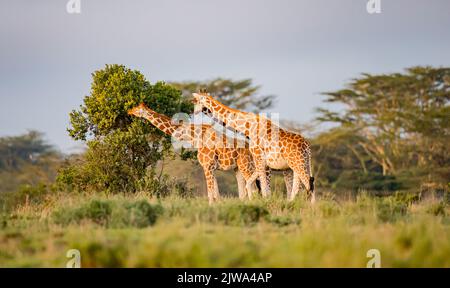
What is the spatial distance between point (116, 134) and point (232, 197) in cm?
266

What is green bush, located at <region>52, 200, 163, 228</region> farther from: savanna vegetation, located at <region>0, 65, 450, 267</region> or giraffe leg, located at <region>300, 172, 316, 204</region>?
giraffe leg, located at <region>300, 172, 316, 204</region>

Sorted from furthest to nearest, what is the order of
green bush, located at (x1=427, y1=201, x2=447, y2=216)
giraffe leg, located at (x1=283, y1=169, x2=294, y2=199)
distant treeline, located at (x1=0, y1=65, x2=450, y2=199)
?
distant treeline, located at (x1=0, y1=65, x2=450, y2=199)
giraffe leg, located at (x1=283, y1=169, x2=294, y2=199)
green bush, located at (x1=427, y1=201, x2=447, y2=216)

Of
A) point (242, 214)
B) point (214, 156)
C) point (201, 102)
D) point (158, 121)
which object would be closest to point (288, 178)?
point (214, 156)

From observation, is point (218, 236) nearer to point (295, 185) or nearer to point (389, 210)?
point (389, 210)

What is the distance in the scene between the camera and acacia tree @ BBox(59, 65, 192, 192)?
1692cm

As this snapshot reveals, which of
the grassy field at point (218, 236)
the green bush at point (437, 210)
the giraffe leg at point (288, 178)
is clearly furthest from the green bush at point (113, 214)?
the green bush at point (437, 210)

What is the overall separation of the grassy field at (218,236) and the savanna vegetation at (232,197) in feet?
0.06

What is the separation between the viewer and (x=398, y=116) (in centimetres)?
3269

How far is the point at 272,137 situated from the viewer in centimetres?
1545

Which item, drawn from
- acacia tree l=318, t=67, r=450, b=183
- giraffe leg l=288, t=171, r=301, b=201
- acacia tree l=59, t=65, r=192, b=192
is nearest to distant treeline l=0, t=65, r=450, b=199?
acacia tree l=318, t=67, r=450, b=183

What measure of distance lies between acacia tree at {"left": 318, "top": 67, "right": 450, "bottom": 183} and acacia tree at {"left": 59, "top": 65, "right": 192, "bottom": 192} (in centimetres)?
1654

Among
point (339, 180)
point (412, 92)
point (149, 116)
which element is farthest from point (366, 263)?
point (412, 92)

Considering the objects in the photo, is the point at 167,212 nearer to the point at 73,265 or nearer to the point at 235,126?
the point at 73,265
